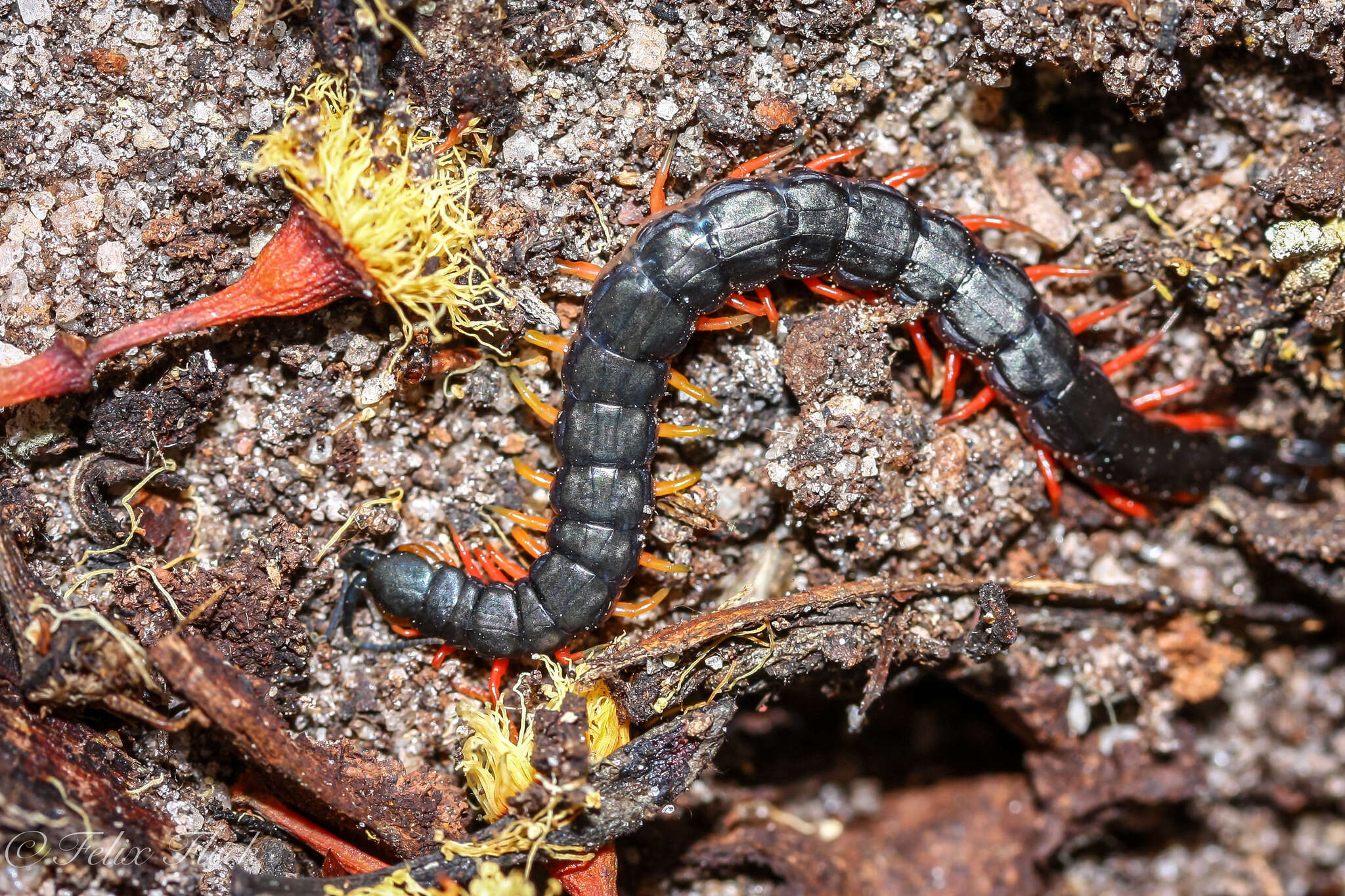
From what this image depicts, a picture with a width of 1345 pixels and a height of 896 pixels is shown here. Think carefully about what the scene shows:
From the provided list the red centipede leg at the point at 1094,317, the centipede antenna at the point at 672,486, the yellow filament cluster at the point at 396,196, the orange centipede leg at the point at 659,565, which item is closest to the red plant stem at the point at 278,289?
the yellow filament cluster at the point at 396,196

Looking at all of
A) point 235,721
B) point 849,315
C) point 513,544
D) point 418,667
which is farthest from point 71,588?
point 849,315

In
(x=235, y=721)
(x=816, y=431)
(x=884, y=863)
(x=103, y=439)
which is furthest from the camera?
(x=884, y=863)

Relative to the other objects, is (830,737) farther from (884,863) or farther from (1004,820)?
(1004,820)

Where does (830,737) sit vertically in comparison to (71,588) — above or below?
below

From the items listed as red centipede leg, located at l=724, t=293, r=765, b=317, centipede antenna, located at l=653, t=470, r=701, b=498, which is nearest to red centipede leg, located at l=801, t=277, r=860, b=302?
red centipede leg, located at l=724, t=293, r=765, b=317

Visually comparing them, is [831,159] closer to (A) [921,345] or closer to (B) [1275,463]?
(A) [921,345]

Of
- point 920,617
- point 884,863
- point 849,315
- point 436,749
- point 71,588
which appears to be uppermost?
point 849,315
